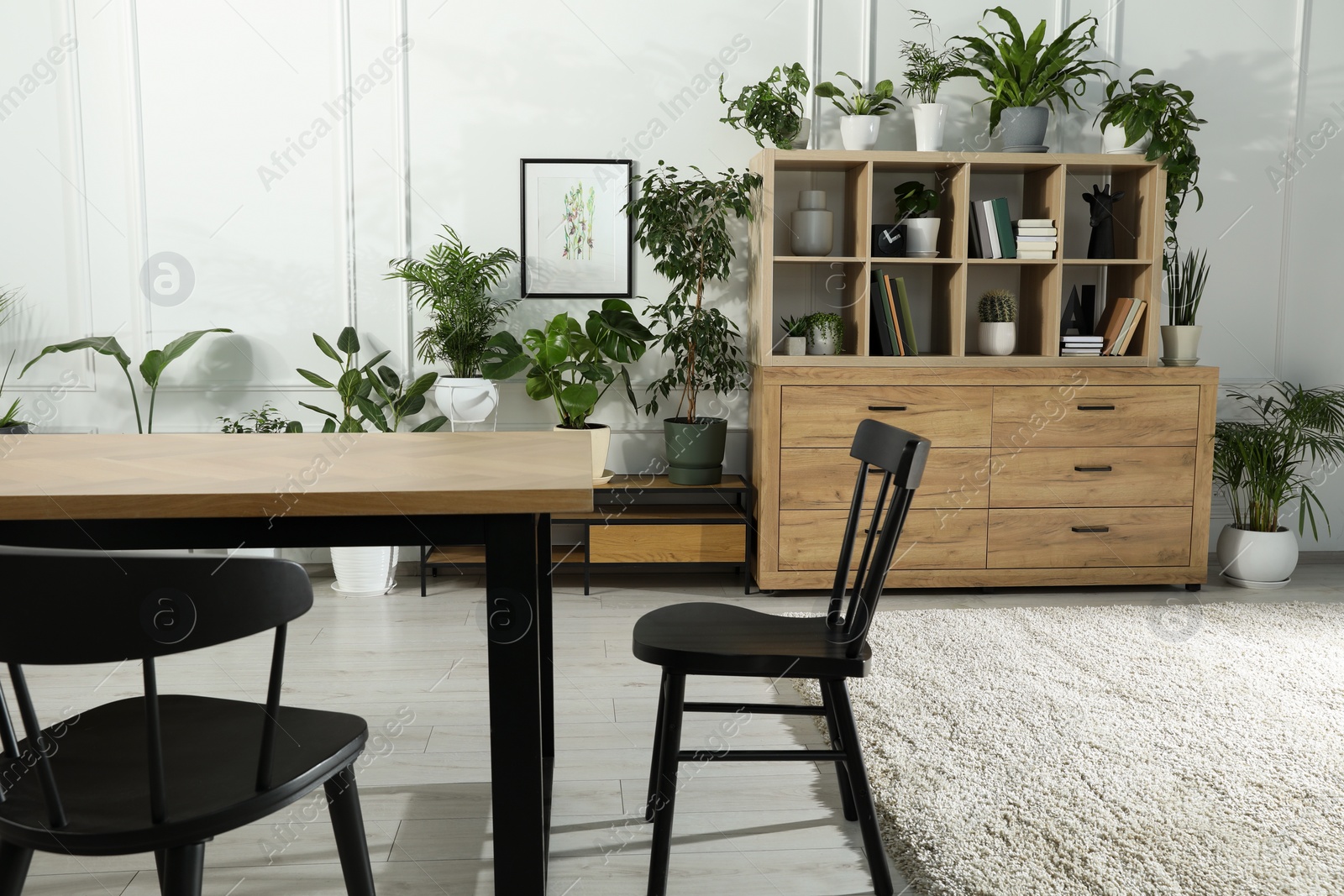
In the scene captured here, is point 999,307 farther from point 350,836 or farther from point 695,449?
point 350,836

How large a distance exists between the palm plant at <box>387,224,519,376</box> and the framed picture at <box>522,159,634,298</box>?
12 cm

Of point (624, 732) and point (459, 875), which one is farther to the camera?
point (624, 732)

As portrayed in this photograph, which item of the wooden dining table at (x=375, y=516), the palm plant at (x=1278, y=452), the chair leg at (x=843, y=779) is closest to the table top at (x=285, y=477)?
the wooden dining table at (x=375, y=516)

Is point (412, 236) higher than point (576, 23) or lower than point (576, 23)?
lower

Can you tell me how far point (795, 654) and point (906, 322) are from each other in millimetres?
2442

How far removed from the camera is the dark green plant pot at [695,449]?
3926 mm

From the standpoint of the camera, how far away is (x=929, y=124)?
12.6 ft

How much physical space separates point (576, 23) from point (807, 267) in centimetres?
138

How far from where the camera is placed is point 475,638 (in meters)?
3.28

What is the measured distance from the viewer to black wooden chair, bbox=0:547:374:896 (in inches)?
37.7

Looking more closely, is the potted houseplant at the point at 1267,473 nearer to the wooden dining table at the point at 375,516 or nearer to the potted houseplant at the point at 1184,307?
the potted houseplant at the point at 1184,307

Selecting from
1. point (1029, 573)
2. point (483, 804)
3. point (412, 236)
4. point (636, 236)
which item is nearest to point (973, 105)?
point (636, 236)

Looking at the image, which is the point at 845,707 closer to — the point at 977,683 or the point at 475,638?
the point at 977,683

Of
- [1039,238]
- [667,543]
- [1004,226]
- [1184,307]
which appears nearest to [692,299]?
[667,543]
